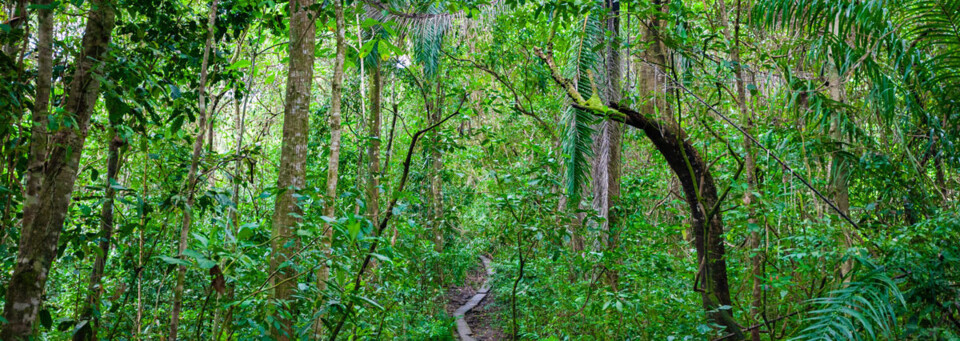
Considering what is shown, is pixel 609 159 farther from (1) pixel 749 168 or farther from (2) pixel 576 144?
(1) pixel 749 168

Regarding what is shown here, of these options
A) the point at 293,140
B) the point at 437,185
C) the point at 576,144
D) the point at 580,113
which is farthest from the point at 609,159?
the point at 437,185

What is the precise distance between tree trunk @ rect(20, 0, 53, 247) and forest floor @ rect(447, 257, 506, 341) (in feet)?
20.7

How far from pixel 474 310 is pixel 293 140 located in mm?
8917

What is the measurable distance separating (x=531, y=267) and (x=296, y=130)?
5.77 meters

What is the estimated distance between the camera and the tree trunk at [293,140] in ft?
9.91

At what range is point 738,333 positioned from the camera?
162 inches

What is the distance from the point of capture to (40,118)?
2.26 meters

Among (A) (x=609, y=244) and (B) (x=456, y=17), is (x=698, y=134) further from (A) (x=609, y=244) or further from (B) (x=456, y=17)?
(B) (x=456, y=17)

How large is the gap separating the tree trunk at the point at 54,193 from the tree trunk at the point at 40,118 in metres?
0.03

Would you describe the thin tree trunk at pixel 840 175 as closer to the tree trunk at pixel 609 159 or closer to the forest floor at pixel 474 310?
the tree trunk at pixel 609 159

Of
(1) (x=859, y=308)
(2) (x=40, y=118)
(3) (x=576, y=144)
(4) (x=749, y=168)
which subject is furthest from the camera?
(3) (x=576, y=144)

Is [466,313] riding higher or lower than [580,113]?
lower

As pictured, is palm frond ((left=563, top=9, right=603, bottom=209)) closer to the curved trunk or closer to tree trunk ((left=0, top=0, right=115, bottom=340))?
the curved trunk

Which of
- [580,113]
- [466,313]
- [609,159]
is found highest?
[580,113]
